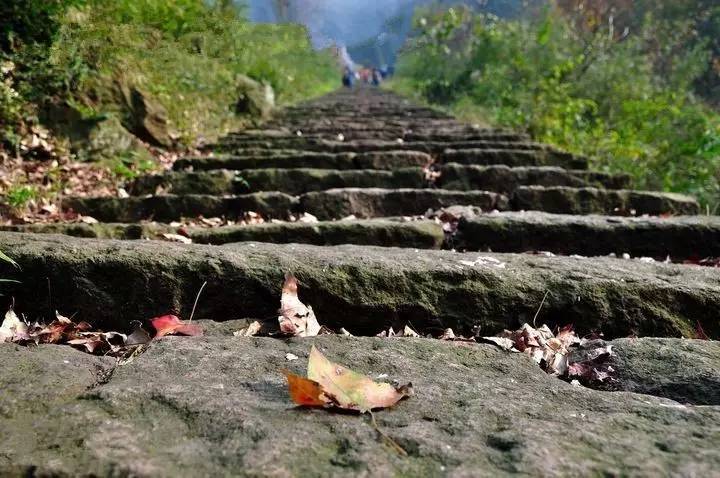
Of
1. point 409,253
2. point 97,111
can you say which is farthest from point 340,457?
point 97,111

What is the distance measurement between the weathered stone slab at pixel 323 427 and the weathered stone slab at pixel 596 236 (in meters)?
1.29

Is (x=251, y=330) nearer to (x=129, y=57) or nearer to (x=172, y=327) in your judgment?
(x=172, y=327)

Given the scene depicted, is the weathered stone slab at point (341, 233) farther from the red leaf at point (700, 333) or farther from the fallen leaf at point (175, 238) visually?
the red leaf at point (700, 333)

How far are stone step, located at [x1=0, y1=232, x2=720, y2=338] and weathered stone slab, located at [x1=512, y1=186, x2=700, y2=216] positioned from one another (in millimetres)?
1489

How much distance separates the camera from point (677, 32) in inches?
628

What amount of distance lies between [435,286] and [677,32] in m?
17.4

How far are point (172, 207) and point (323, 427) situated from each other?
92.3 inches

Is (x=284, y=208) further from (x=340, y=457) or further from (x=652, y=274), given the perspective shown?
(x=340, y=457)

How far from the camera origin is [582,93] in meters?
10.5

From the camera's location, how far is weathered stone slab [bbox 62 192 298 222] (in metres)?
3.03

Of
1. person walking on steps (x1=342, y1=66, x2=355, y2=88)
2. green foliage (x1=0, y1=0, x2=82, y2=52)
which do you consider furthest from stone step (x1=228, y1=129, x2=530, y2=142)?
person walking on steps (x1=342, y1=66, x2=355, y2=88)

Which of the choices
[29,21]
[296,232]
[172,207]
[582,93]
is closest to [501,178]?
[296,232]

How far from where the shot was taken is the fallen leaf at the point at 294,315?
1492 millimetres

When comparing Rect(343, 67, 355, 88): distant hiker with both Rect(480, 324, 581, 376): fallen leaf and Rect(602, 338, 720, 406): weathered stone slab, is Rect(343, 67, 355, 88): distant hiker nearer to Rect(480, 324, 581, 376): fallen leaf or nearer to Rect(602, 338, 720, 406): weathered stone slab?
Rect(480, 324, 581, 376): fallen leaf
